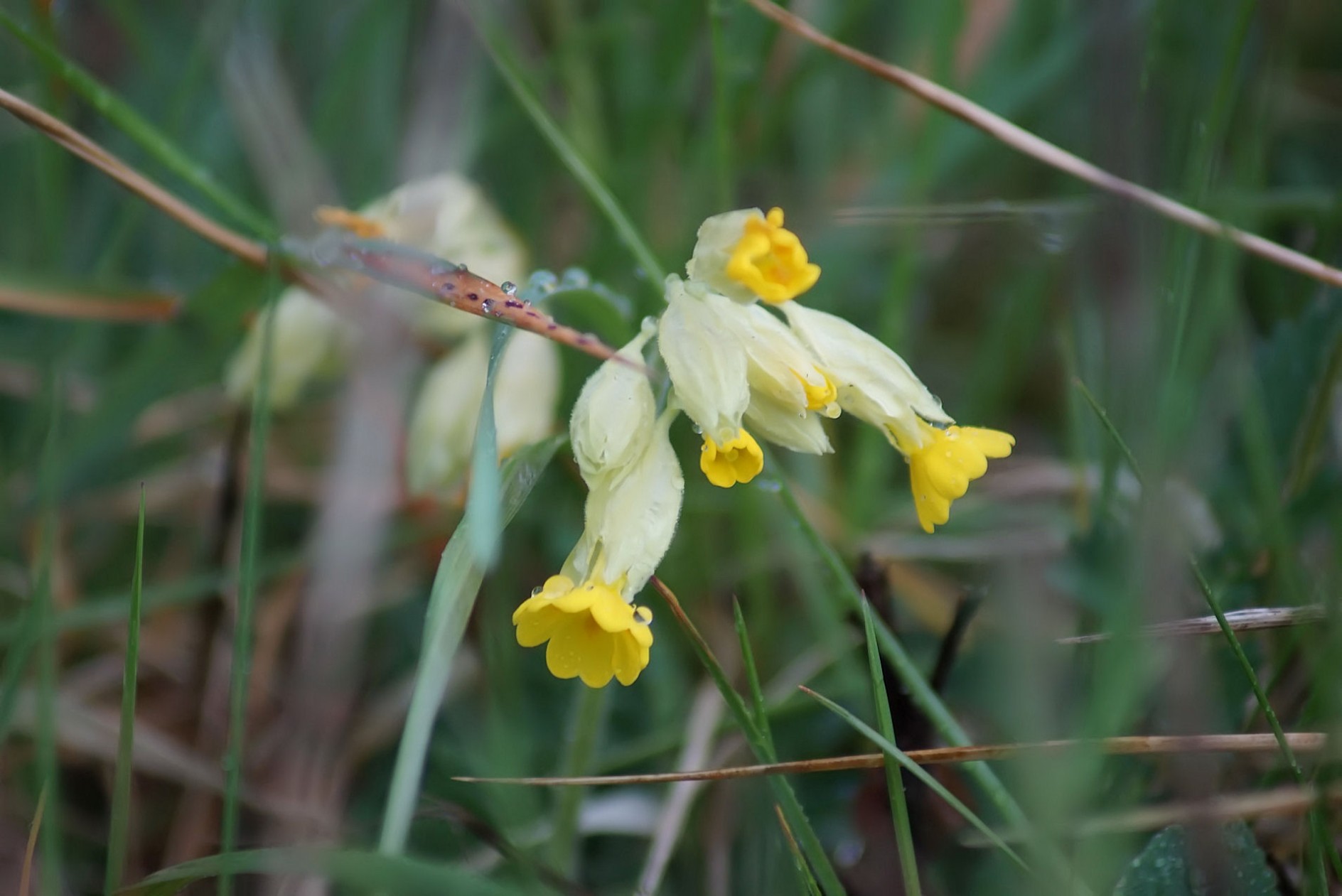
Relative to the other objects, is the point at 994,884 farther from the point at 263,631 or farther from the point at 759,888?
the point at 263,631

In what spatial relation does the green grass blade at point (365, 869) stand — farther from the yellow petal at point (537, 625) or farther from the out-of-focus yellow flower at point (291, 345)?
the out-of-focus yellow flower at point (291, 345)

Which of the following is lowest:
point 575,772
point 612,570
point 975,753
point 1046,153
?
point 575,772

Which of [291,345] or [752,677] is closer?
[752,677]

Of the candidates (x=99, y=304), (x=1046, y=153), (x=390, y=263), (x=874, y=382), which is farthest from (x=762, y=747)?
(x=99, y=304)

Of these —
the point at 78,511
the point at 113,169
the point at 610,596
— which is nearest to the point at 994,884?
the point at 610,596

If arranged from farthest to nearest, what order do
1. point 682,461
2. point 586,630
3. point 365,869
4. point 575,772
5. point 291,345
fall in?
point 682,461 → point 291,345 → point 575,772 → point 586,630 → point 365,869

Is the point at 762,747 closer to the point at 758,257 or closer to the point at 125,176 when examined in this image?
the point at 758,257
